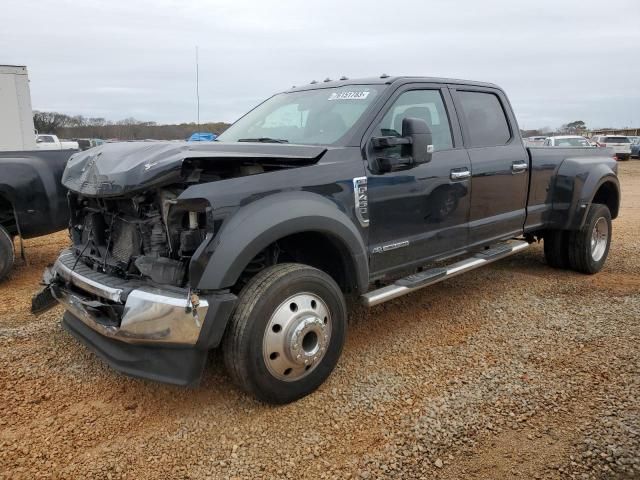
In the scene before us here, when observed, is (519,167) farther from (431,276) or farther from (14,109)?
(14,109)

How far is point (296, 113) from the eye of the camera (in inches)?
163

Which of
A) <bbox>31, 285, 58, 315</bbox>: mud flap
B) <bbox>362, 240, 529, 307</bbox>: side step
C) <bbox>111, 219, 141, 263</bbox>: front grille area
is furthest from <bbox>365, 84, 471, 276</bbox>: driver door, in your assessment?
<bbox>31, 285, 58, 315</bbox>: mud flap

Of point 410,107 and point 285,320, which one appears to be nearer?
point 285,320

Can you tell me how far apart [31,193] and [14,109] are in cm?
688

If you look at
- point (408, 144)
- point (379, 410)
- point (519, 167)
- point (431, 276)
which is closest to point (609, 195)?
point (519, 167)

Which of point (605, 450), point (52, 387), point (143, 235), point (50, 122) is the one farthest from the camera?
point (50, 122)

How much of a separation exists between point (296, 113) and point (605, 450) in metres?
3.04

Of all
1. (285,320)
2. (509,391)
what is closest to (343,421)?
(285,320)

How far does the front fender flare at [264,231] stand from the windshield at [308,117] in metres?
0.70

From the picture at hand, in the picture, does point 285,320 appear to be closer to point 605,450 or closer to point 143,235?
point 143,235

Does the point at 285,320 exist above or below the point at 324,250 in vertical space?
below

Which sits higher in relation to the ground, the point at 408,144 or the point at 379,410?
the point at 408,144

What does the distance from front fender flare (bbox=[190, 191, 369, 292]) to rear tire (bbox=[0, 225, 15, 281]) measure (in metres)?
3.67

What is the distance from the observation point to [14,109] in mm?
10758
